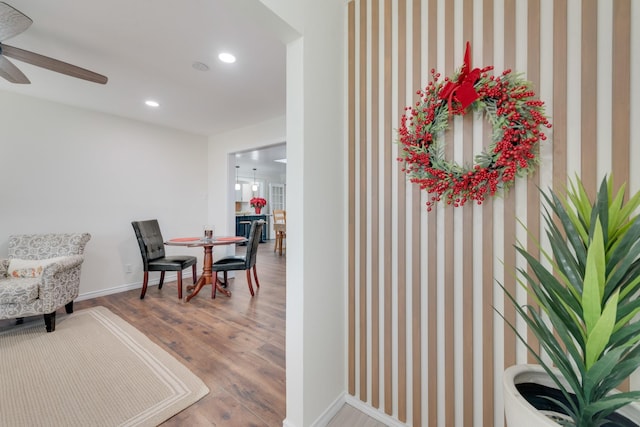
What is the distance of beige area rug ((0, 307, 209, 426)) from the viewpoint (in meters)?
1.54

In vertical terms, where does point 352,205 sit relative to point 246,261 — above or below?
above

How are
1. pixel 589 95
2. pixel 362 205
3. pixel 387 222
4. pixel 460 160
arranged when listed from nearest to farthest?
pixel 589 95
pixel 460 160
pixel 387 222
pixel 362 205

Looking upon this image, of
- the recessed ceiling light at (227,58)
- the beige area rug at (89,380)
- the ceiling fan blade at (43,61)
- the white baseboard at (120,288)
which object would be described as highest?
the recessed ceiling light at (227,58)

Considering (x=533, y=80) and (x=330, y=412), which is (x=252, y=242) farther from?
(x=533, y=80)

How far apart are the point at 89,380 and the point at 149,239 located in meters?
2.18

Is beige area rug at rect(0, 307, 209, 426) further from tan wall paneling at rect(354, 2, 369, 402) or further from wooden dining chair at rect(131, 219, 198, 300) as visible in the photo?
tan wall paneling at rect(354, 2, 369, 402)

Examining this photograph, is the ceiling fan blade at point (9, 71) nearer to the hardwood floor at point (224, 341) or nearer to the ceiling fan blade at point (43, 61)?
the ceiling fan blade at point (43, 61)

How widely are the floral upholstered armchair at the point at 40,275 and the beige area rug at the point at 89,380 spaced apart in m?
0.30

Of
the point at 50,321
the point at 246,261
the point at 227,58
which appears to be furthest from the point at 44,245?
the point at 227,58

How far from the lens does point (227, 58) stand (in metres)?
2.30

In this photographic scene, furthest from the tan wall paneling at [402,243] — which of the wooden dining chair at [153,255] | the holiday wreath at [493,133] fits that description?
the wooden dining chair at [153,255]

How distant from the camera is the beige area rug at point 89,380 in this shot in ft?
5.06

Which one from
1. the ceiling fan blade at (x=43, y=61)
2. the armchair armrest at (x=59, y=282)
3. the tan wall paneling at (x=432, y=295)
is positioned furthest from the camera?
the armchair armrest at (x=59, y=282)

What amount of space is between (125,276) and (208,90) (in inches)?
122
